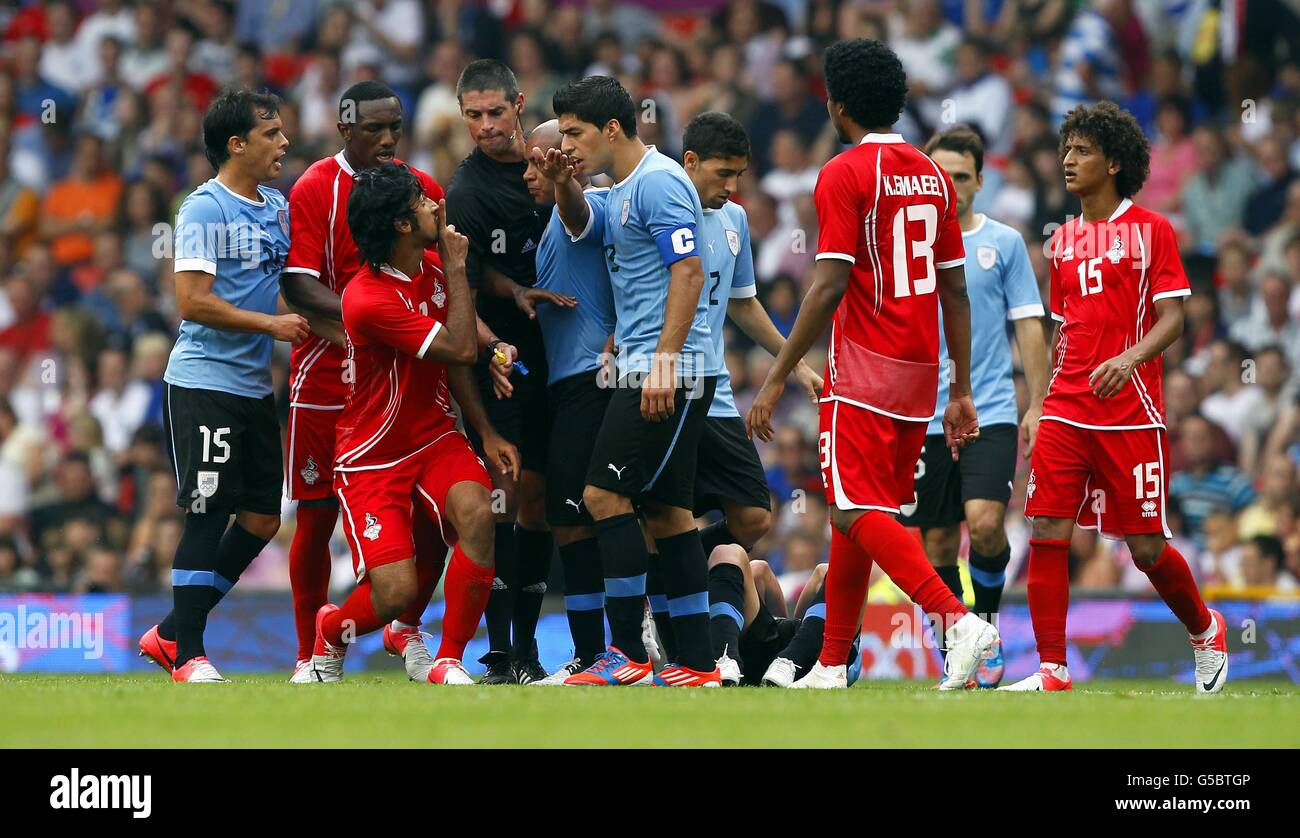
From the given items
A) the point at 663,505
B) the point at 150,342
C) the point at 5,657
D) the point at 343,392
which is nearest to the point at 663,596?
the point at 663,505

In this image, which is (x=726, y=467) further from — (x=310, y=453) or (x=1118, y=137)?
(x=1118, y=137)

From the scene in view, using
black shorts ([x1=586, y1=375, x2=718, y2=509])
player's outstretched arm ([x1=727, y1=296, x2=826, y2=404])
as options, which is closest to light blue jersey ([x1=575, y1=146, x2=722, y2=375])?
black shorts ([x1=586, y1=375, x2=718, y2=509])

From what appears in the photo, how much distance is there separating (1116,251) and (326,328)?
347cm

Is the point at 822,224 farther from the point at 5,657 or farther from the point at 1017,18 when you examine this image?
the point at 1017,18

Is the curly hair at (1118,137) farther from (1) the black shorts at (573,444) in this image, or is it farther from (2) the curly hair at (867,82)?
(1) the black shorts at (573,444)

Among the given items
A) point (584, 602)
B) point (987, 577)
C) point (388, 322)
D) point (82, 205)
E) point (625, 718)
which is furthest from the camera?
point (82, 205)

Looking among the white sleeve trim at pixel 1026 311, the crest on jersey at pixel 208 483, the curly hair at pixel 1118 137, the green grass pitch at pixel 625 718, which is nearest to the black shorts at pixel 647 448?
the green grass pitch at pixel 625 718

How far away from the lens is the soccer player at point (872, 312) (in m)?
6.98

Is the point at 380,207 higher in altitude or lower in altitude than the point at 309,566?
higher

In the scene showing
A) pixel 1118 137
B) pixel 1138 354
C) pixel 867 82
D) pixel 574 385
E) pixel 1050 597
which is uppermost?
pixel 867 82

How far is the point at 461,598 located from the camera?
24.5ft

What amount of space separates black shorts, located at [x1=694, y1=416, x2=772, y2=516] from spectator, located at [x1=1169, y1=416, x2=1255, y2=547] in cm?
543

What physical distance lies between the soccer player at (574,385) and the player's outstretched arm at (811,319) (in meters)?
0.84

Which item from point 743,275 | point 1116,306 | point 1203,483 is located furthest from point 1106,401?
point 1203,483
